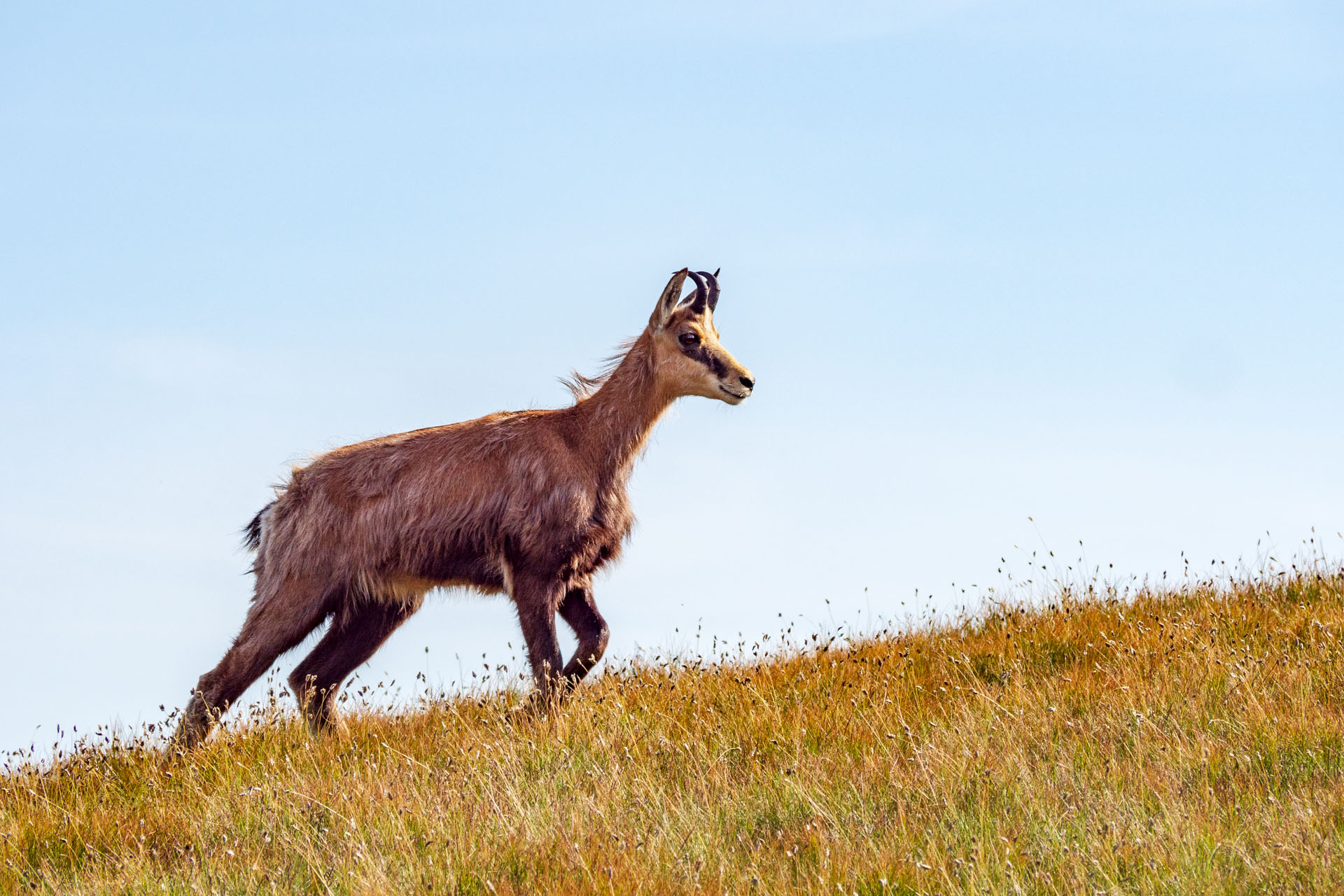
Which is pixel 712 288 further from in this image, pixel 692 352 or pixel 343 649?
pixel 343 649

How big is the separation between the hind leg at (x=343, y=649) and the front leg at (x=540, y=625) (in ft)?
4.51

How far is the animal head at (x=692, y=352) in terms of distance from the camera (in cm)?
923

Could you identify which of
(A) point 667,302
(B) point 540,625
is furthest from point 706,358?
(B) point 540,625

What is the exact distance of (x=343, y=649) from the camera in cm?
966

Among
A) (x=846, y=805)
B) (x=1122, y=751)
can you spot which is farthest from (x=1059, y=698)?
(x=846, y=805)

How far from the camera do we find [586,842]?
5.70m

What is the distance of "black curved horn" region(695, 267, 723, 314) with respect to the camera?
9609 millimetres

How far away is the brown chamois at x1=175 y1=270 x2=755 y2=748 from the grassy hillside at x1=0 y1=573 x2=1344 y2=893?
63 centimetres

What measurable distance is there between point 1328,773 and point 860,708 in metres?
2.70

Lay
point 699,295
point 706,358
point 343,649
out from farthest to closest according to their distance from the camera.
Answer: point 343,649 < point 699,295 < point 706,358

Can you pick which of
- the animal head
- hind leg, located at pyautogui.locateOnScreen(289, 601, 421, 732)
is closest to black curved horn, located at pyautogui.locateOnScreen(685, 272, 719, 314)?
the animal head

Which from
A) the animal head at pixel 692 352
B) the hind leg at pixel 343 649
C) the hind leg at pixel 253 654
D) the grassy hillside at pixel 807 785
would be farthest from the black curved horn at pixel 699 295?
the hind leg at pixel 253 654

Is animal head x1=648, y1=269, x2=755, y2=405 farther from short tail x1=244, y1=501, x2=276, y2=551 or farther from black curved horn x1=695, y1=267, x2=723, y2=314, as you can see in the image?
short tail x1=244, y1=501, x2=276, y2=551

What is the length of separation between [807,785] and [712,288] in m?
4.35
